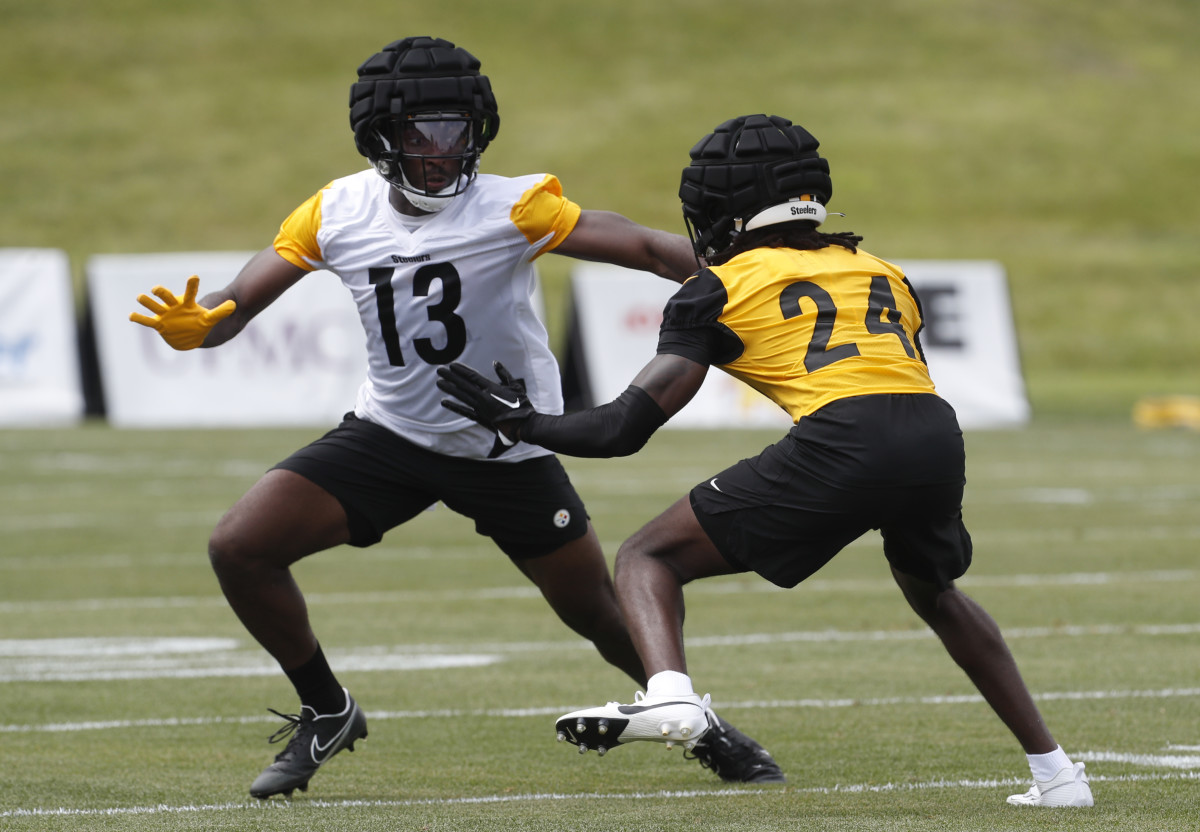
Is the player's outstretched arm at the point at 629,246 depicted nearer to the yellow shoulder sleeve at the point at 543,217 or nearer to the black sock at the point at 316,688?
the yellow shoulder sleeve at the point at 543,217

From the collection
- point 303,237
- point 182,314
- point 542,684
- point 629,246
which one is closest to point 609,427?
point 629,246

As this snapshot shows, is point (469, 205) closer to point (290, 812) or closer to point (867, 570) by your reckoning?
point (290, 812)

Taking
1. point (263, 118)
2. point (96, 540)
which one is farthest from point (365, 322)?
point (263, 118)

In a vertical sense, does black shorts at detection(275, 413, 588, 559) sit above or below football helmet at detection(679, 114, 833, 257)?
below

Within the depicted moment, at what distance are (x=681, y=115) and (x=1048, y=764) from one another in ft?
185

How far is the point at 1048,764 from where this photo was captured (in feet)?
16.5

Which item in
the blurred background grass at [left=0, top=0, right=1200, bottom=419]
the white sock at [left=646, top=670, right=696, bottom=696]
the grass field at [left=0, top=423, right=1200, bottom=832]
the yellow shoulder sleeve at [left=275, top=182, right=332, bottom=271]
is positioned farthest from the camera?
the blurred background grass at [left=0, top=0, right=1200, bottom=419]

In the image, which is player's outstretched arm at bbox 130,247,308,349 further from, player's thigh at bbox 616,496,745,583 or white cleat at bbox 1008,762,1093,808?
white cleat at bbox 1008,762,1093,808

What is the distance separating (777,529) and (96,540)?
28.3ft

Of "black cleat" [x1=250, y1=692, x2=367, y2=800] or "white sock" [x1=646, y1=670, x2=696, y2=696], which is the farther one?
"black cleat" [x1=250, y1=692, x2=367, y2=800]

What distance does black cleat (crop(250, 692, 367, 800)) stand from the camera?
17.8 feet

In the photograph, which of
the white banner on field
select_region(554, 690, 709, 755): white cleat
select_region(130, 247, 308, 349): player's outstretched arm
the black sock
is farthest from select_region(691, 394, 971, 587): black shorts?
the white banner on field

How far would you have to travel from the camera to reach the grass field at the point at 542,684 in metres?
5.21

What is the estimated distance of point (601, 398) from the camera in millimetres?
20844
